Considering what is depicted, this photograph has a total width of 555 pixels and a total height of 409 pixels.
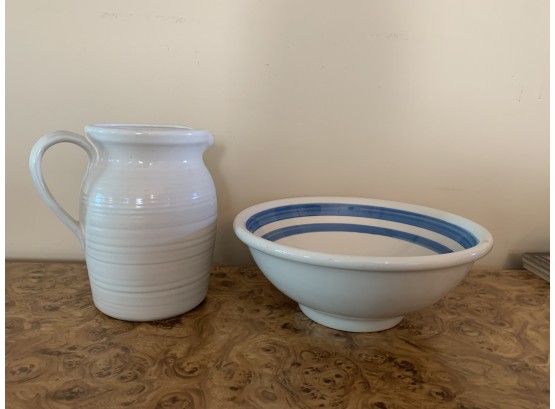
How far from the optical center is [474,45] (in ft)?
2.21

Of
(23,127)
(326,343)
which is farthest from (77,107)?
(326,343)

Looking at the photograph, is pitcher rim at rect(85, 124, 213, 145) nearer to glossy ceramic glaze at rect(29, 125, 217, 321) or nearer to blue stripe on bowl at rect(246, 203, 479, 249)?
glossy ceramic glaze at rect(29, 125, 217, 321)

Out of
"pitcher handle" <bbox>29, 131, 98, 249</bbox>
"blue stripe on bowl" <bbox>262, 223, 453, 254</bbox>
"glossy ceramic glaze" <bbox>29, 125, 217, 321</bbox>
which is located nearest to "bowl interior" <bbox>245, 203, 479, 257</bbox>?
"blue stripe on bowl" <bbox>262, 223, 453, 254</bbox>

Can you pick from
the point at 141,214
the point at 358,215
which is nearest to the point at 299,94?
the point at 358,215

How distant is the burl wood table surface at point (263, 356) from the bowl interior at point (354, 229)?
3.5 inches

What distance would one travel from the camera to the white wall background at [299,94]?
65 cm

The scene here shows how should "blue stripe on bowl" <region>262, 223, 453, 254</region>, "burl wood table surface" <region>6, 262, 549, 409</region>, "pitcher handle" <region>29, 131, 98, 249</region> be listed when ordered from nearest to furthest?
"burl wood table surface" <region>6, 262, 549, 409</region> → "pitcher handle" <region>29, 131, 98, 249</region> → "blue stripe on bowl" <region>262, 223, 453, 254</region>

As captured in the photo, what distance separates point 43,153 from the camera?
0.50 metres

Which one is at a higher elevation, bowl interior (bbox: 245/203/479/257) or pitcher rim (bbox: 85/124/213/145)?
pitcher rim (bbox: 85/124/213/145)

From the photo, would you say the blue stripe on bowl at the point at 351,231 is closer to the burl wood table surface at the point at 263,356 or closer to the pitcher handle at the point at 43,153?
the burl wood table surface at the point at 263,356

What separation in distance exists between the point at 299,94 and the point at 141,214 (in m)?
0.33

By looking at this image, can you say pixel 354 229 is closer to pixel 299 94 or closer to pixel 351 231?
pixel 351 231

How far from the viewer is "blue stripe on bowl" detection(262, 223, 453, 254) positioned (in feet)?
2.01

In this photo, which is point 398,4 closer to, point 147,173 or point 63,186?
point 147,173
